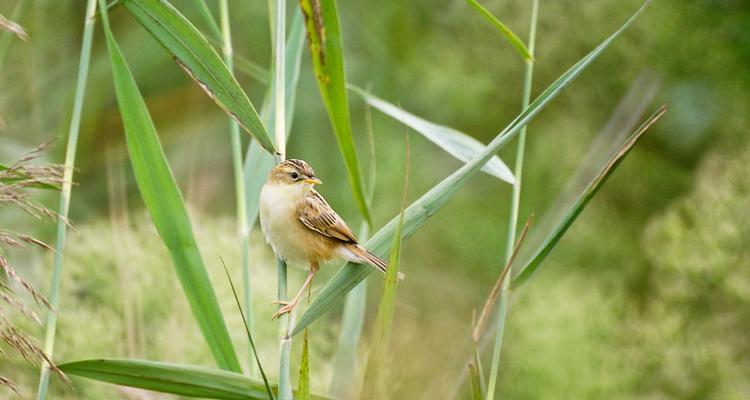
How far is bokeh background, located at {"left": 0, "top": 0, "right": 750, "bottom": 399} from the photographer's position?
2943 mm

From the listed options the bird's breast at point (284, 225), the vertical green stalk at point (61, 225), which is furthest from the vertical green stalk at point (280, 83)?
the vertical green stalk at point (61, 225)

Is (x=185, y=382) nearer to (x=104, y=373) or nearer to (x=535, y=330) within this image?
(x=104, y=373)

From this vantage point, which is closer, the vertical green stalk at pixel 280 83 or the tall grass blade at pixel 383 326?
the tall grass blade at pixel 383 326

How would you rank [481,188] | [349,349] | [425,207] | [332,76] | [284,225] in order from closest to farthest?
[332,76] < [425,207] < [284,225] < [349,349] < [481,188]

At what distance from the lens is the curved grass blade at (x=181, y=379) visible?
1543 millimetres

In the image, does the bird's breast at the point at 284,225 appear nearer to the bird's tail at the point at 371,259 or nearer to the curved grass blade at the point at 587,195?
the bird's tail at the point at 371,259

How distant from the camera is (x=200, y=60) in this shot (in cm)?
154

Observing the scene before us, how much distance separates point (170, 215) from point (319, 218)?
0.26 m

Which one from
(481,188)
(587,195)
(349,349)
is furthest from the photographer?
(481,188)

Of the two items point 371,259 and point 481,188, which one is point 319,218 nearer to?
point 371,259

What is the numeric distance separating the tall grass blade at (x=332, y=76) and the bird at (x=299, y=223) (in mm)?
358

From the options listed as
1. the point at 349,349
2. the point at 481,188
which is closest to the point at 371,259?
the point at 349,349

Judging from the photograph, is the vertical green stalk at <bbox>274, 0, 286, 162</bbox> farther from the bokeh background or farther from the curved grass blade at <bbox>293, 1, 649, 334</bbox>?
A: the bokeh background

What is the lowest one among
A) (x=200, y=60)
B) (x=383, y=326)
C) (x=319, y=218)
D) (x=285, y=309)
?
(x=383, y=326)
